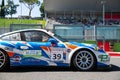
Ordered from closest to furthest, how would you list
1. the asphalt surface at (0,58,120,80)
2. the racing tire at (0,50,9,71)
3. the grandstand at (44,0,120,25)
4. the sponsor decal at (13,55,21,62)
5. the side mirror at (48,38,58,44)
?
the asphalt surface at (0,58,120,80), the racing tire at (0,50,9,71), the sponsor decal at (13,55,21,62), the side mirror at (48,38,58,44), the grandstand at (44,0,120,25)

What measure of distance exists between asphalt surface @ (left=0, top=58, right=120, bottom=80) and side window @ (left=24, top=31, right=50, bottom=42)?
0.86 metres

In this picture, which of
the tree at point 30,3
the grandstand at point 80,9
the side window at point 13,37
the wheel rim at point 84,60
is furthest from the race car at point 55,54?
the tree at point 30,3

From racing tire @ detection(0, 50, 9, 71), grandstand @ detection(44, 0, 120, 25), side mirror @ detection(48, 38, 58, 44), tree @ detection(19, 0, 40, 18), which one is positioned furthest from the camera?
tree @ detection(19, 0, 40, 18)

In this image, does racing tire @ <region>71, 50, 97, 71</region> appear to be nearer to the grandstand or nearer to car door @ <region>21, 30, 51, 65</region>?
car door @ <region>21, 30, 51, 65</region>

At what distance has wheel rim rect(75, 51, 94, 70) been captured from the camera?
9.49m

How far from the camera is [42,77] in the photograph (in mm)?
8320

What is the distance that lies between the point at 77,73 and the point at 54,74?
25.0 inches

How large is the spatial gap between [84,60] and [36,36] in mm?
1531

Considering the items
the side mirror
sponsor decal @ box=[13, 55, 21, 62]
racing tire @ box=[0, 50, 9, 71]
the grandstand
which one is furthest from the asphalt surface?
the grandstand

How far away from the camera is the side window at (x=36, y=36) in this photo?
973 cm

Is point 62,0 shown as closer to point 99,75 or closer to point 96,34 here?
Result: point 96,34

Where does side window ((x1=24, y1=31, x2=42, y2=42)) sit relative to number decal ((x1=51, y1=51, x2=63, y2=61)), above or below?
above

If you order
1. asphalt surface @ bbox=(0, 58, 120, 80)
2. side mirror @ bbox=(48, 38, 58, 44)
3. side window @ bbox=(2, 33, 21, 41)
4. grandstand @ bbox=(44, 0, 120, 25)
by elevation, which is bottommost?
asphalt surface @ bbox=(0, 58, 120, 80)

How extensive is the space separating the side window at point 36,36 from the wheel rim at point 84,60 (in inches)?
41.3
